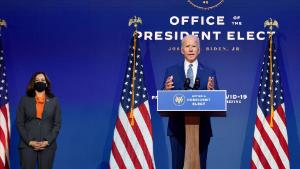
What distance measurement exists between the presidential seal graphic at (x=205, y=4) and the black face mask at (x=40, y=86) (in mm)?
2245

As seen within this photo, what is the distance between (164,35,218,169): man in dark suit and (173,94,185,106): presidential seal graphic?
405 millimetres

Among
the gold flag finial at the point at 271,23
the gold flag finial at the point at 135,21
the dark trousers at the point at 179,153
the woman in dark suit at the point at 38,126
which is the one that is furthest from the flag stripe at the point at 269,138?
the woman in dark suit at the point at 38,126

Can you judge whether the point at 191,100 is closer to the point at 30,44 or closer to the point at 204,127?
the point at 204,127

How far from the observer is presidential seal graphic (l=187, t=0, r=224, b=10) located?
22.7ft

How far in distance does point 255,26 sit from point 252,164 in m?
1.67

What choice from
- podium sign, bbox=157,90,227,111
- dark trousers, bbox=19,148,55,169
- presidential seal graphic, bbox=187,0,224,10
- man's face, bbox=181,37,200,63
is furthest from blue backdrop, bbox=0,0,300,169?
podium sign, bbox=157,90,227,111

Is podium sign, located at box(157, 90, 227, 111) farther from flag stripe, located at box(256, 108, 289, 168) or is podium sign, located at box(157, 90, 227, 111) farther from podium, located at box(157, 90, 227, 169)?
flag stripe, located at box(256, 108, 289, 168)

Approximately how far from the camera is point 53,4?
7121 millimetres

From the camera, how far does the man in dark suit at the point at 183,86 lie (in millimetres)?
5047

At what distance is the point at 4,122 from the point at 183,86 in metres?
2.61

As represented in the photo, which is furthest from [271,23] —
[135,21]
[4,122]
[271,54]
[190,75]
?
[4,122]

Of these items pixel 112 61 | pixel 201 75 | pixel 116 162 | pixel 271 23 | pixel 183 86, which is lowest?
pixel 116 162

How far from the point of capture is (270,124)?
21.0ft

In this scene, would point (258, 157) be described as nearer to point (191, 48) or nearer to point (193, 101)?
point (191, 48)
